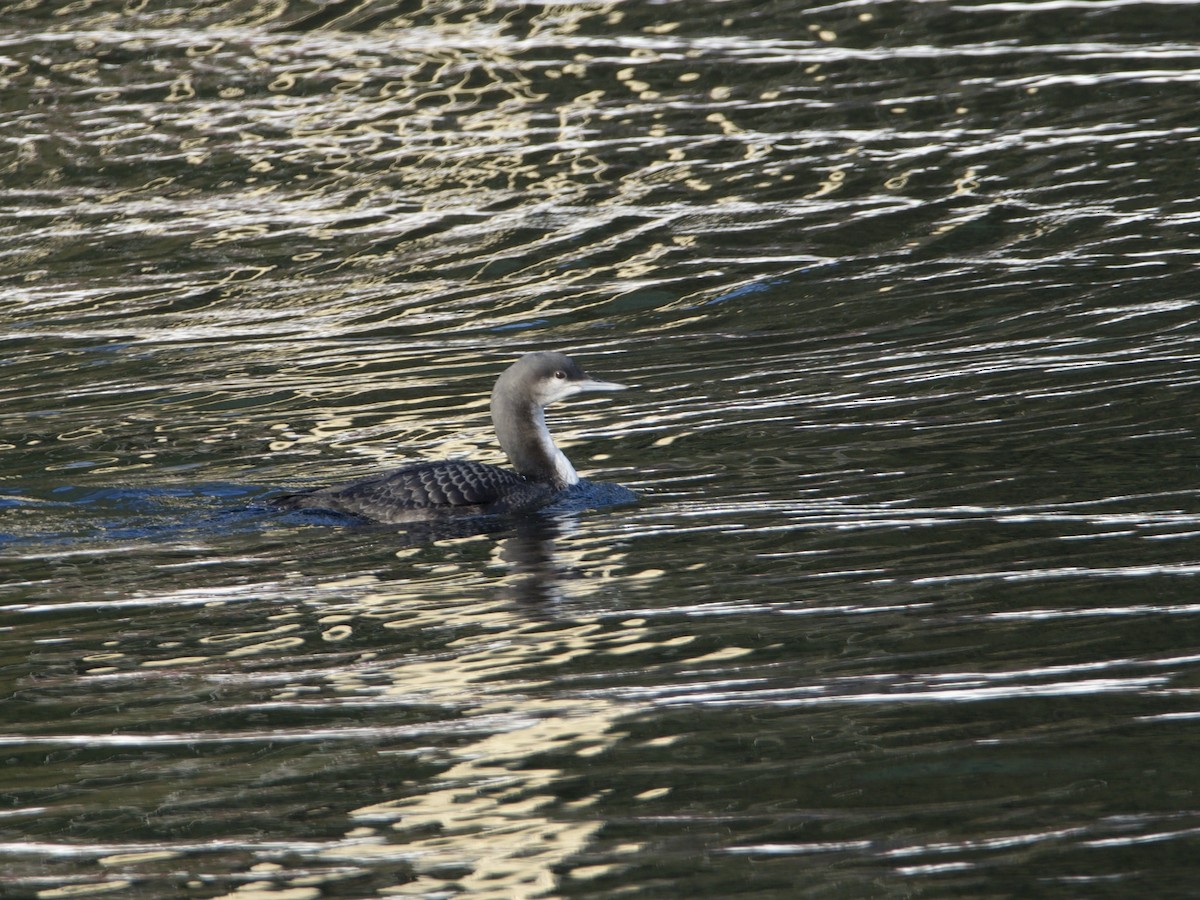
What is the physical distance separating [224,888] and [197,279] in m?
12.7

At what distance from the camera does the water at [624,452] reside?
5.95m

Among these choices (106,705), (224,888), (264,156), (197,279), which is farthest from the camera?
(264,156)

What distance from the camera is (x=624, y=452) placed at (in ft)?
37.6

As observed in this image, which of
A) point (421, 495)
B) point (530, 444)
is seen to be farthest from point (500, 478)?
point (421, 495)

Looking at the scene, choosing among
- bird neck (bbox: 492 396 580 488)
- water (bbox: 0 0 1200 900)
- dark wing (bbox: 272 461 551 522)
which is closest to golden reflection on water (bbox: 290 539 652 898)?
water (bbox: 0 0 1200 900)

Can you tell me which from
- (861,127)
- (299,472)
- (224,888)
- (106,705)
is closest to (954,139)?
(861,127)

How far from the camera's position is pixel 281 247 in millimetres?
A: 18391

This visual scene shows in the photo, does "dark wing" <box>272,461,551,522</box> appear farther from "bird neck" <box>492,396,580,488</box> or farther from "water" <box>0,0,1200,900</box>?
"bird neck" <box>492,396,580,488</box>

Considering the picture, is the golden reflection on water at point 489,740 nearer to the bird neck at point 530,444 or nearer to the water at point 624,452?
the water at point 624,452

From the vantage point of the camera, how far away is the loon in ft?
33.0

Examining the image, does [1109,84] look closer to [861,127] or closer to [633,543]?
[861,127]

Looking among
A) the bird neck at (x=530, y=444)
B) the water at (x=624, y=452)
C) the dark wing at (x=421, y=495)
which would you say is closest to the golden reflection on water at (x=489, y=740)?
the water at (x=624, y=452)

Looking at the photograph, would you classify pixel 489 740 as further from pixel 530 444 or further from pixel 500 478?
pixel 530 444

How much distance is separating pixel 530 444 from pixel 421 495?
987 mm
